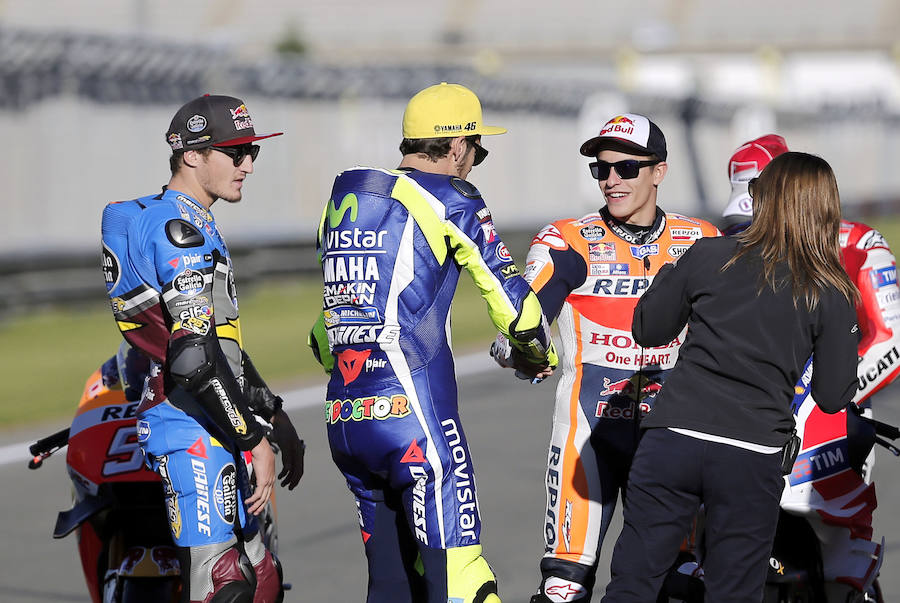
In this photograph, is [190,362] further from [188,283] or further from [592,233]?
Answer: [592,233]

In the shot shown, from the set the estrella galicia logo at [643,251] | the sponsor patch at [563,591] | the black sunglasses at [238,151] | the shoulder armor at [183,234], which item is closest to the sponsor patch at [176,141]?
the black sunglasses at [238,151]

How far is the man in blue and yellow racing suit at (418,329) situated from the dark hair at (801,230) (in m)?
0.80

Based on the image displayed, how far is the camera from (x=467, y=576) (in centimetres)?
436

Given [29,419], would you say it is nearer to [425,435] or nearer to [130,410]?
[130,410]

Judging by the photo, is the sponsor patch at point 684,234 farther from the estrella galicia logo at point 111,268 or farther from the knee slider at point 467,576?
the estrella galicia logo at point 111,268

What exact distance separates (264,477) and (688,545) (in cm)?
171

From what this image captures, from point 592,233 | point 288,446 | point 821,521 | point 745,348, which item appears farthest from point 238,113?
point 821,521

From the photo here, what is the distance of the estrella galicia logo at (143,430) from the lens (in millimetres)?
4449

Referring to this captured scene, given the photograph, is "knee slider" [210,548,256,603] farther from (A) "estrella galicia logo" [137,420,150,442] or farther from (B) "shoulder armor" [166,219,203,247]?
(B) "shoulder armor" [166,219,203,247]

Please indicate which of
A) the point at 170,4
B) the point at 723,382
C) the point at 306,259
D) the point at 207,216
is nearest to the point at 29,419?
the point at 207,216

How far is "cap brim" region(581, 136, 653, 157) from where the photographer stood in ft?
17.2

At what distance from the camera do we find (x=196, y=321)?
14.1 feet

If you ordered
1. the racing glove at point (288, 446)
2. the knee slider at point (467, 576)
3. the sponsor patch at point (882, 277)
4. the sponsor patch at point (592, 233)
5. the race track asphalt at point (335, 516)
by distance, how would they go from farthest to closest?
the race track asphalt at point (335, 516), the sponsor patch at point (882, 277), the sponsor patch at point (592, 233), the racing glove at point (288, 446), the knee slider at point (467, 576)

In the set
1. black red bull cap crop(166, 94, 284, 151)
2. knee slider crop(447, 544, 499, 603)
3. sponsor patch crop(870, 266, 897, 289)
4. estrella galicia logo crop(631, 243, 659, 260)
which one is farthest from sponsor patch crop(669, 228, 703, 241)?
black red bull cap crop(166, 94, 284, 151)
